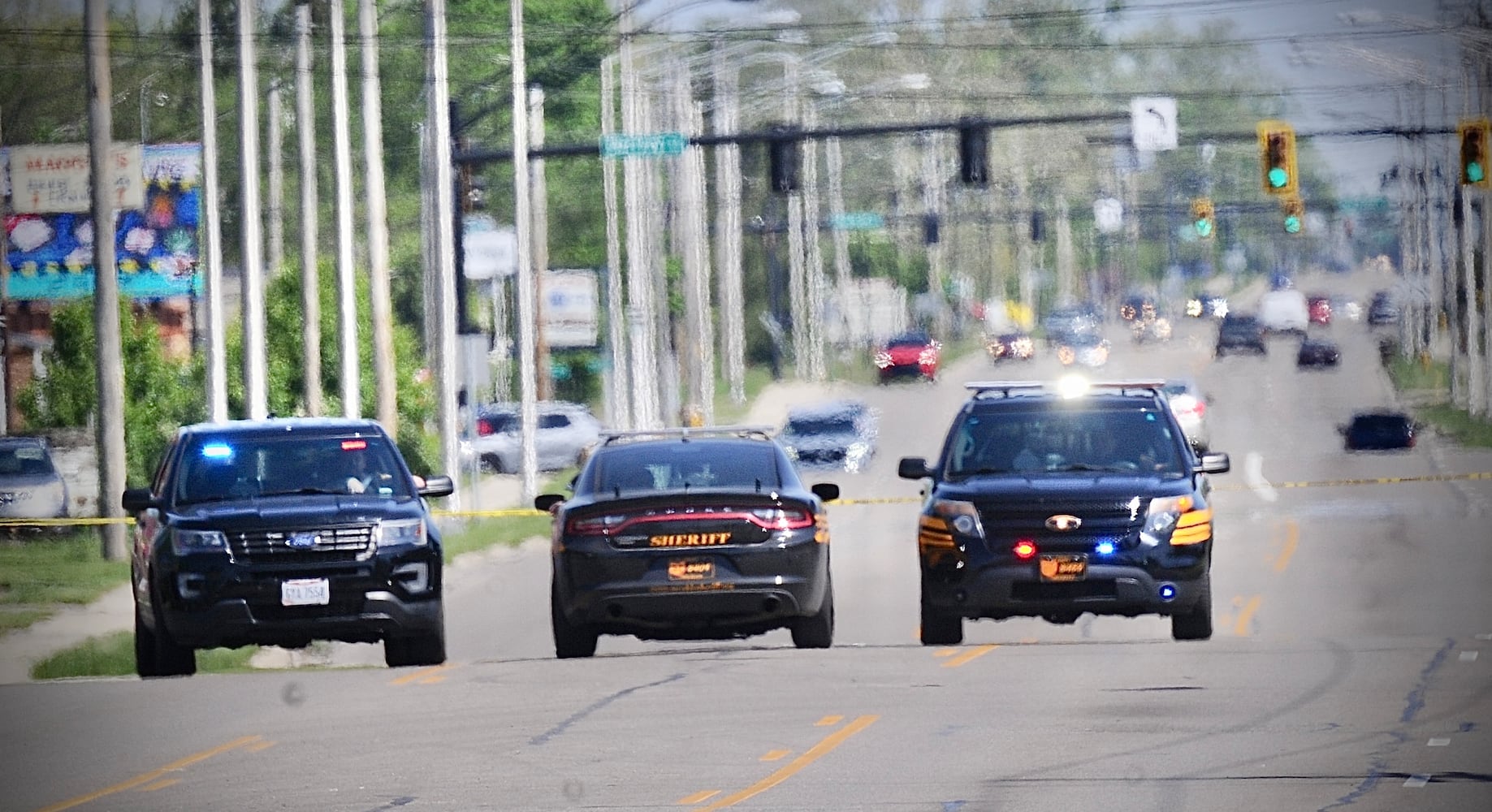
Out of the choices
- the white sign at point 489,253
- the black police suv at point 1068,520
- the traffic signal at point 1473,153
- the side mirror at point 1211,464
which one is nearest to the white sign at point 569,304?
the white sign at point 489,253

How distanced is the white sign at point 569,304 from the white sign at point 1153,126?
12.7 metres

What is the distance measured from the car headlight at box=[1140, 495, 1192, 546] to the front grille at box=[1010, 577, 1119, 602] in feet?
1.32

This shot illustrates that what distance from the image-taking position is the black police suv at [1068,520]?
2022cm

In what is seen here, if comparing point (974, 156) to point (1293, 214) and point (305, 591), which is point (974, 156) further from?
point (1293, 214)

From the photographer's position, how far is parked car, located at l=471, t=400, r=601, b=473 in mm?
62875

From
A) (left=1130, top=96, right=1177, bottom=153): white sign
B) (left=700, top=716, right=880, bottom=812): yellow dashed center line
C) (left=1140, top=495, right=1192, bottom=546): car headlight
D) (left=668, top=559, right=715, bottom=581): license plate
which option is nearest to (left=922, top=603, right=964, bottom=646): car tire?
(left=1140, top=495, right=1192, bottom=546): car headlight

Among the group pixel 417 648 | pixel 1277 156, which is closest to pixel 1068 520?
pixel 417 648

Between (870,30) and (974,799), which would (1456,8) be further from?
(870,30)

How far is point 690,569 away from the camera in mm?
19047

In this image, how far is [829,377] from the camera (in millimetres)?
100375

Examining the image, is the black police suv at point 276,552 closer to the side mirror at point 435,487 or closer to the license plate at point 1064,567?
the side mirror at point 435,487

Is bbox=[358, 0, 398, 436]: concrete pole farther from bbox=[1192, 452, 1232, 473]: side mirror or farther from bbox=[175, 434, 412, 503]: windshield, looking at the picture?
bbox=[1192, 452, 1232, 473]: side mirror

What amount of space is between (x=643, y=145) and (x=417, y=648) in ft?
79.8

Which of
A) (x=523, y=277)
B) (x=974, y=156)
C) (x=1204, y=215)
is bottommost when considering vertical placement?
(x=523, y=277)
